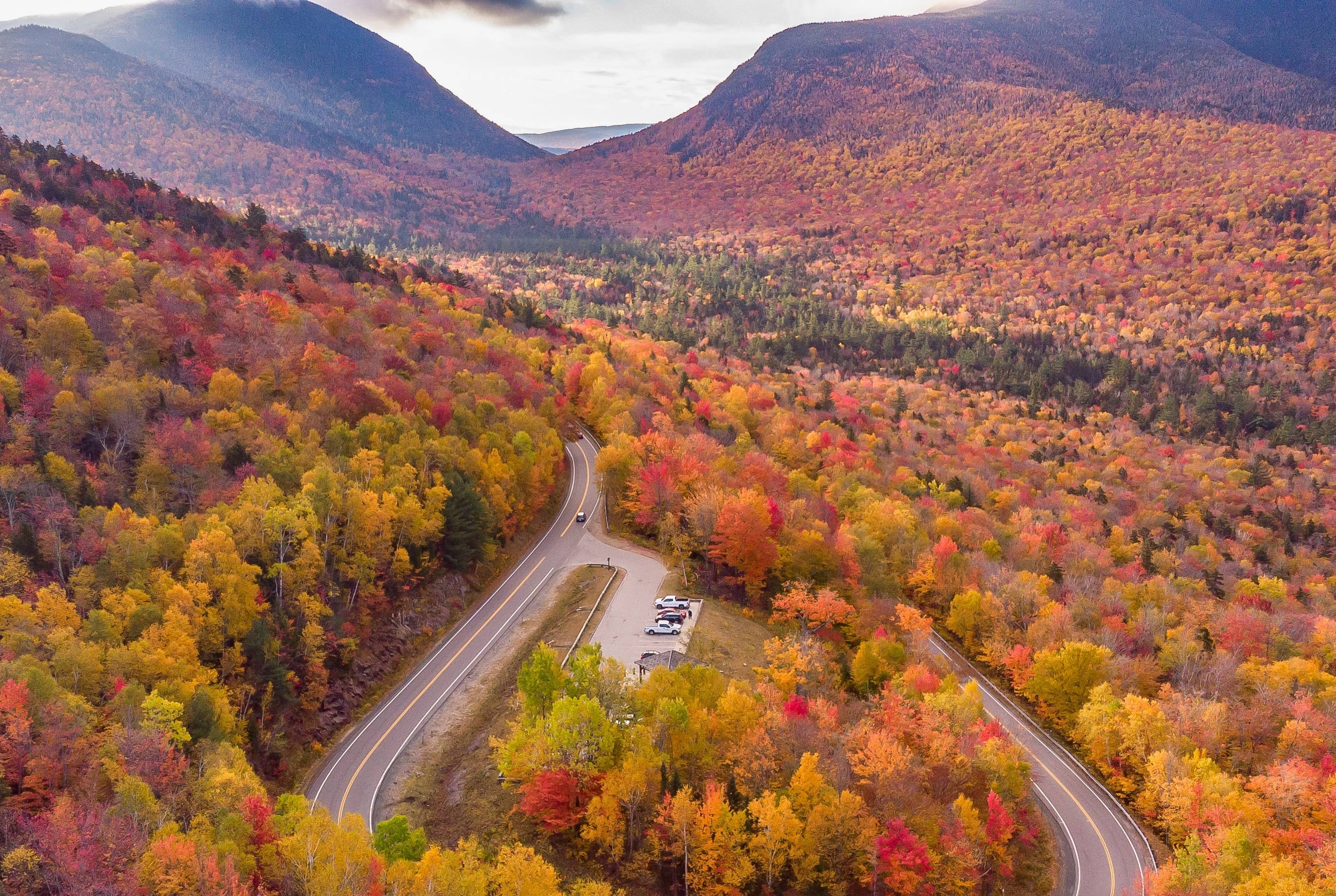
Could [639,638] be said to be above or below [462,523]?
below

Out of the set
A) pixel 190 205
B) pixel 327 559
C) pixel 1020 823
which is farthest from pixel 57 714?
pixel 190 205

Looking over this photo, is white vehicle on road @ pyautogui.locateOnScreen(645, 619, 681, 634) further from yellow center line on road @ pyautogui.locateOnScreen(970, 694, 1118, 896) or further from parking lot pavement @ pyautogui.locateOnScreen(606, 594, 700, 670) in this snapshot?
yellow center line on road @ pyautogui.locateOnScreen(970, 694, 1118, 896)

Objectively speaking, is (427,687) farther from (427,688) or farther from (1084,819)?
(1084,819)

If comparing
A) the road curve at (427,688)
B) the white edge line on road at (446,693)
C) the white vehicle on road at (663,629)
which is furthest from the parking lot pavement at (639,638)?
the road curve at (427,688)

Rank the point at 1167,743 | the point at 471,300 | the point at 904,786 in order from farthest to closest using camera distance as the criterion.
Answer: the point at 471,300
the point at 1167,743
the point at 904,786

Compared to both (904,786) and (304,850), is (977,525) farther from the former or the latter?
(304,850)

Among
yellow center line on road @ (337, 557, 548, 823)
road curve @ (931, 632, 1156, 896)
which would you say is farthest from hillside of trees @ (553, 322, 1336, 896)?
yellow center line on road @ (337, 557, 548, 823)

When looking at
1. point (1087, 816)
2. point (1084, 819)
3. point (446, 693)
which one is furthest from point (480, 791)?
point (1087, 816)
